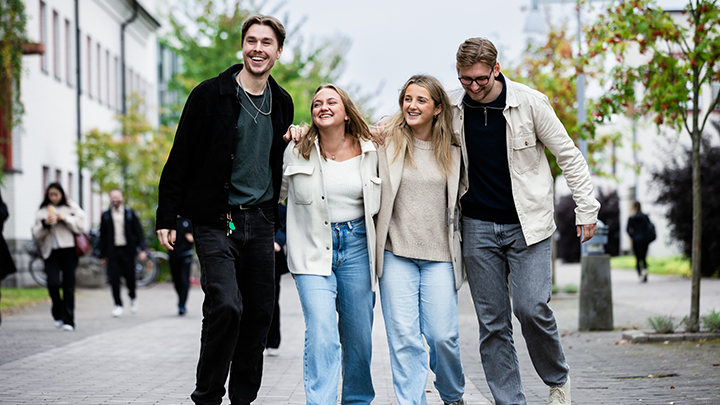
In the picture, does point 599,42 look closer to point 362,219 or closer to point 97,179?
point 362,219

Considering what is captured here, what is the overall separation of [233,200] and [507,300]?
1.70 metres

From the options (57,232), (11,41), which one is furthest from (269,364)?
(11,41)

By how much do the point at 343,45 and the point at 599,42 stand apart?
28.6m

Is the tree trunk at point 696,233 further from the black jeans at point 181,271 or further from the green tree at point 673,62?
the black jeans at point 181,271

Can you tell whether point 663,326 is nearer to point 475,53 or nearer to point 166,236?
point 475,53

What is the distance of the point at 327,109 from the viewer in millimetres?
5035

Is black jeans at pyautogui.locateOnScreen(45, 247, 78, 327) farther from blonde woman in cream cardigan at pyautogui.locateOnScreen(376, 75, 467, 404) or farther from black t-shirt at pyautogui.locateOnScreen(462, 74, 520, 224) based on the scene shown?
black t-shirt at pyautogui.locateOnScreen(462, 74, 520, 224)

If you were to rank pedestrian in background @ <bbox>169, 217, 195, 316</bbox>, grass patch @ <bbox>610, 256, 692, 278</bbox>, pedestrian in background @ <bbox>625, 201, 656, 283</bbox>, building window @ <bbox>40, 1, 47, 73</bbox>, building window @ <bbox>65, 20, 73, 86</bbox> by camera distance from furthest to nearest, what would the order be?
building window @ <bbox>65, 20, 73, 86</bbox>, building window @ <bbox>40, 1, 47, 73</bbox>, grass patch @ <bbox>610, 256, 692, 278</bbox>, pedestrian in background @ <bbox>625, 201, 656, 283</bbox>, pedestrian in background @ <bbox>169, 217, 195, 316</bbox>

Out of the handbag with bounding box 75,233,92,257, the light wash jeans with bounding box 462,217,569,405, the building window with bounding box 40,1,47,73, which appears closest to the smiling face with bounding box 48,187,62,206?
the handbag with bounding box 75,233,92,257

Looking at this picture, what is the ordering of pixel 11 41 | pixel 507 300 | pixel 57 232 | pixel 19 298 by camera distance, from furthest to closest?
pixel 11 41, pixel 19 298, pixel 57 232, pixel 507 300

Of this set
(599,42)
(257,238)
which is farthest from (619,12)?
(257,238)

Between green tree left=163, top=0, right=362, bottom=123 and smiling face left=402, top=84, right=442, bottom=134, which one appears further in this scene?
green tree left=163, top=0, right=362, bottom=123

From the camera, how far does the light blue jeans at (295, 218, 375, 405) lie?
16.0 ft

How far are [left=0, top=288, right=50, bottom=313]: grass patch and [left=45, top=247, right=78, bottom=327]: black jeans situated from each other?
314cm
